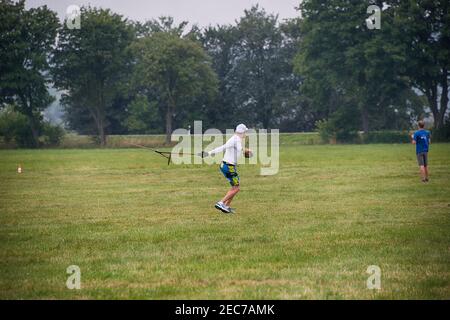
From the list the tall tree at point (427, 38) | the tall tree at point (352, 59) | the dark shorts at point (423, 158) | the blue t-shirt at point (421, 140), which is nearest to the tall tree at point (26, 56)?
the tall tree at point (352, 59)

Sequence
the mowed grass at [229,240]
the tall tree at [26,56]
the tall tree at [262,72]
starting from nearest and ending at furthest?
the mowed grass at [229,240]
the tall tree at [26,56]
the tall tree at [262,72]

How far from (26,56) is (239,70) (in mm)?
29516

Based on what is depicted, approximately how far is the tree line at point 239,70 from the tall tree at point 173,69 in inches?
5.6

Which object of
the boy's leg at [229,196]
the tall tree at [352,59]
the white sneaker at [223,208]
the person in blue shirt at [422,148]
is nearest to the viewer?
the white sneaker at [223,208]

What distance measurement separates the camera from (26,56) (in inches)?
2840

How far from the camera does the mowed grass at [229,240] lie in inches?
341

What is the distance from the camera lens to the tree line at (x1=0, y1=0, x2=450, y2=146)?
66.4 meters

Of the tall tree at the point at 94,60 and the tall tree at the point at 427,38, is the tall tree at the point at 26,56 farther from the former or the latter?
the tall tree at the point at 427,38

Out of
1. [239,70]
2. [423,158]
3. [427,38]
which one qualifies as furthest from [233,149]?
[239,70]

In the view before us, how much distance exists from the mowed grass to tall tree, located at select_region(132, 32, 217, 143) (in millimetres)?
51620

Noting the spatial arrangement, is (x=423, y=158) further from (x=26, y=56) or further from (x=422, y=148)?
(x=26, y=56)

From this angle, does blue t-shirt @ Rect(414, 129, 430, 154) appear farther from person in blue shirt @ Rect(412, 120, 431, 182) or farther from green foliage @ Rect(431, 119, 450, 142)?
green foliage @ Rect(431, 119, 450, 142)

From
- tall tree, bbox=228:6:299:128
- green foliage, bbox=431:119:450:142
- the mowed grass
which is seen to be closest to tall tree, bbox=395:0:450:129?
green foliage, bbox=431:119:450:142

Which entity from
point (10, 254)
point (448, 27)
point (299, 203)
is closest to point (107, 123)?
point (448, 27)
